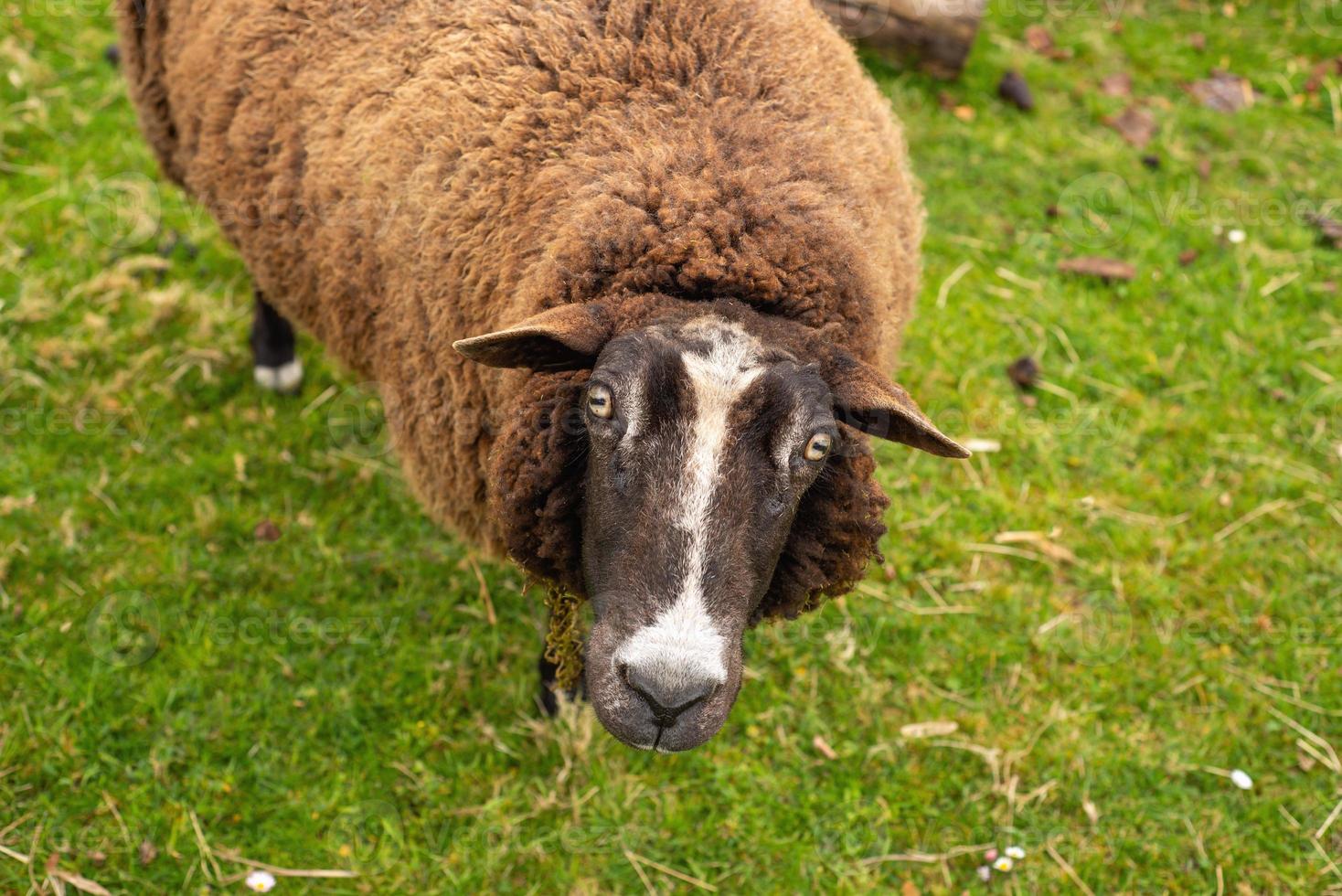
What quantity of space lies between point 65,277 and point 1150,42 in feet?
24.3

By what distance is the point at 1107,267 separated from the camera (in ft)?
19.9

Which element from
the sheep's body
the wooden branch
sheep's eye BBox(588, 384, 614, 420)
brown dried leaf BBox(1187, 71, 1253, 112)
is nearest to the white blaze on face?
sheep's eye BBox(588, 384, 614, 420)

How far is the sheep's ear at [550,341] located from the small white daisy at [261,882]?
2.30 metres

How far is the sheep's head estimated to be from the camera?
2.54 meters

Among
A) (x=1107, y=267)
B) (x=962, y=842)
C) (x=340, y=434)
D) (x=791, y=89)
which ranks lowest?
(x=962, y=842)

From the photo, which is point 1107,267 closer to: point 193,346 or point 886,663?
point 886,663

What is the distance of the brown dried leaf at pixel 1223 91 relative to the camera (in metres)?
7.00

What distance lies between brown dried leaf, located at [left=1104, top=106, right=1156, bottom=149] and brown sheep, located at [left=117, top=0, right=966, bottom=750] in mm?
3856

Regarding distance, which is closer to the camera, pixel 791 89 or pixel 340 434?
pixel 791 89

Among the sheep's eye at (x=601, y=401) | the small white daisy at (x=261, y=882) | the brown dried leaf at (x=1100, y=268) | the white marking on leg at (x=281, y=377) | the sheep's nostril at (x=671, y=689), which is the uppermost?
the sheep's eye at (x=601, y=401)

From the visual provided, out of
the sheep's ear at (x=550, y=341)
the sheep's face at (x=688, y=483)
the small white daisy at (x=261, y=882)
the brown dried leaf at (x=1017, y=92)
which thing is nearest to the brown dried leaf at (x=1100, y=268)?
the brown dried leaf at (x=1017, y=92)

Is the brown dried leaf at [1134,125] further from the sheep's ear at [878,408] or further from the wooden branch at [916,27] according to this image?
the sheep's ear at [878,408]

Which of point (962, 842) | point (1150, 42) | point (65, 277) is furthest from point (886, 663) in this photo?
point (1150, 42)

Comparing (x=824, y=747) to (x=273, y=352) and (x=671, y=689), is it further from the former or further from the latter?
(x=273, y=352)
